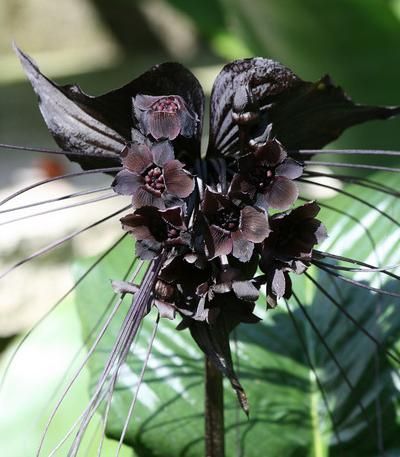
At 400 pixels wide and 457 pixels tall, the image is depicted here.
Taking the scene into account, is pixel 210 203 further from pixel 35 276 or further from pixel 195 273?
pixel 35 276

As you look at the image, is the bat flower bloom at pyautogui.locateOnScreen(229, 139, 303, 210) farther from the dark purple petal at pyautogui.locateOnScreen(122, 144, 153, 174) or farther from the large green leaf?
the large green leaf

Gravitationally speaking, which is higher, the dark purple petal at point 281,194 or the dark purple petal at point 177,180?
the dark purple petal at point 281,194

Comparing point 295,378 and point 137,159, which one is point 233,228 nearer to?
point 137,159

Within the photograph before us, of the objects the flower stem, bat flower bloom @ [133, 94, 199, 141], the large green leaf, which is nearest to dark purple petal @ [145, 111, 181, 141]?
bat flower bloom @ [133, 94, 199, 141]

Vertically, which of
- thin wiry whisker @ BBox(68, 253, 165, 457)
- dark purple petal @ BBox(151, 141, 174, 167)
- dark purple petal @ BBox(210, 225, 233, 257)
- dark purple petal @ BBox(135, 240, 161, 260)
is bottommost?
thin wiry whisker @ BBox(68, 253, 165, 457)

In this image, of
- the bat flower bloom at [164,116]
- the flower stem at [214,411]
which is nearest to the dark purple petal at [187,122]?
the bat flower bloom at [164,116]

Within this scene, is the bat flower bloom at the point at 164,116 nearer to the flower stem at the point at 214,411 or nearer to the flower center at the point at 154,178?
the flower center at the point at 154,178
